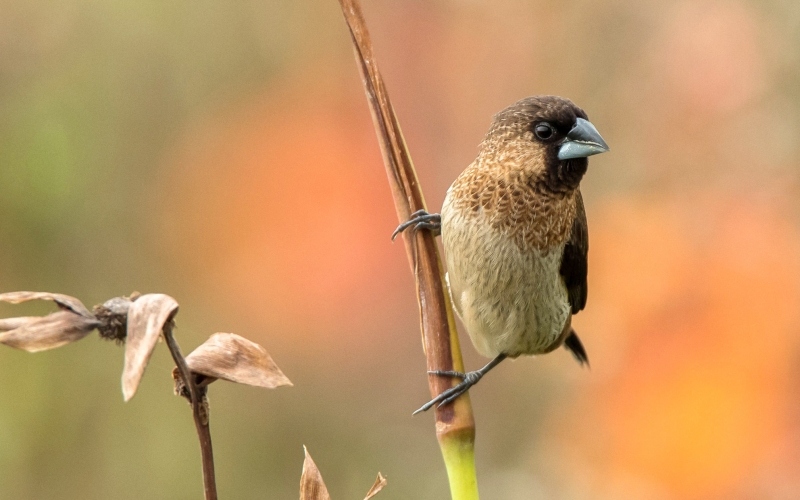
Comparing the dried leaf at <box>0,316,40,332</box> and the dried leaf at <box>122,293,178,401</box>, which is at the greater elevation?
the dried leaf at <box>0,316,40,332</box>

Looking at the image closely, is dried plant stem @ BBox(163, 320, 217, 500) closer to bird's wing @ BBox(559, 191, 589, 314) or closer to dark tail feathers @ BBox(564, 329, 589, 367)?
bird's wing @ BBox(559, 191, 589, 314)

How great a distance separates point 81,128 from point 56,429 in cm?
125

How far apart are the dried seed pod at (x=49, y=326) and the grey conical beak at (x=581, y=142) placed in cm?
155

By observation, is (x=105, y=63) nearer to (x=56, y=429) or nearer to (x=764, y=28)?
(x=56, y=429)

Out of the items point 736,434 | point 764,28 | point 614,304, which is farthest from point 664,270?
point 764,28

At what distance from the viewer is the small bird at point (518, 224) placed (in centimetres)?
233

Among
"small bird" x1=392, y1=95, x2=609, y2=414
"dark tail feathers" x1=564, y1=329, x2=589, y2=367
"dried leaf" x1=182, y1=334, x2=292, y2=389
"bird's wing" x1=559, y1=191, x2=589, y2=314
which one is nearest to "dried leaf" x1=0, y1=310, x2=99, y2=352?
"dried leaf" x1=182, y1=334, x2=292, y2=389

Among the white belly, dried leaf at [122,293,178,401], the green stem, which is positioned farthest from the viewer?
the white belly

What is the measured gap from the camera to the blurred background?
11.3 ft

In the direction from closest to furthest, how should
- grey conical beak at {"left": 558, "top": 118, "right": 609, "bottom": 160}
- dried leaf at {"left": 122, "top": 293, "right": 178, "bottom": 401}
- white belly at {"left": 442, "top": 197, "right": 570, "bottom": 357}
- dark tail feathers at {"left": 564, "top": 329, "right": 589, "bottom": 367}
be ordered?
dried leaf at {"left": 122, "top": 293, "right": 178, "bottom": 401} → grey conical beak at {"left": 558, "top": 118, "right": 609, "bottom": 160} → white belly at {"left": 442, "top": 197, "right": 570, "bottom": 357} → dark tail feathers at {"left": 564, "top": 329, "right": 589, "bottom": 367}

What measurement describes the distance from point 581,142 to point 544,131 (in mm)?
124

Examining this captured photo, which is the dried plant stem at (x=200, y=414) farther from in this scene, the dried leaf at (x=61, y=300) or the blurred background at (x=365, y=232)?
the blurred background at (x=365, y=232)

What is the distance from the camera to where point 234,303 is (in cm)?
384

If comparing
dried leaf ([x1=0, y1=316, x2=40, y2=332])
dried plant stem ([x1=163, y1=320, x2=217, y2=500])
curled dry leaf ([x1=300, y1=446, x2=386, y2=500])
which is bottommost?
curled dry leaf ([x1=300, y1=446, x2=386, y2=500])
